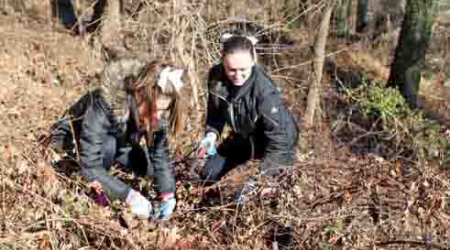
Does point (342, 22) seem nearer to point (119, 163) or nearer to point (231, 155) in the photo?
point (231, 155)

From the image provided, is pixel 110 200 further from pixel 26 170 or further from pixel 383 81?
pixel 383 81

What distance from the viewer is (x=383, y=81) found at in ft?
36.3

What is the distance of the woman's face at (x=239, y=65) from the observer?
3.22m

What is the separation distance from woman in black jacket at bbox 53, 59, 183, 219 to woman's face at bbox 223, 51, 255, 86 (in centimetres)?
38

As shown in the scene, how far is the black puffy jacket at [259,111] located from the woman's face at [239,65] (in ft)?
0.14

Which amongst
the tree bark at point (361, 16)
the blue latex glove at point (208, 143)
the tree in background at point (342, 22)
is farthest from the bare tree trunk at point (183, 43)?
the tree bark at point (361, 16)

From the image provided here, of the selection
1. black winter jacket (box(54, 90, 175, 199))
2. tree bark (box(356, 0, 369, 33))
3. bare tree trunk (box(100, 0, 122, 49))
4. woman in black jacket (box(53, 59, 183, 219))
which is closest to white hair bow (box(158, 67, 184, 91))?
woman in black jacket (box(53, 59, 183, 219))

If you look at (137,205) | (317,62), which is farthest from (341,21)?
(137,205)

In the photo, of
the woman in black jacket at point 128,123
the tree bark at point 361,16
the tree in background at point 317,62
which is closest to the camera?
the woman in black jacket at point 128,123

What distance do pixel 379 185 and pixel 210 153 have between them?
1126 mm

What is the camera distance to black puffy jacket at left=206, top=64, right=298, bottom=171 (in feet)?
10.8

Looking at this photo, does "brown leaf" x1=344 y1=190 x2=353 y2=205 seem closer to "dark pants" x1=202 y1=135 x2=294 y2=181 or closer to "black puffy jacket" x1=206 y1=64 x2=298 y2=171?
"black puffy jacket" x1=206 y1=64 x2=298 y2=171

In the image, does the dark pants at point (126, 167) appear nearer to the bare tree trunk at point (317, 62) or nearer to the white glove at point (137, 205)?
the white glove at point (137, 205)

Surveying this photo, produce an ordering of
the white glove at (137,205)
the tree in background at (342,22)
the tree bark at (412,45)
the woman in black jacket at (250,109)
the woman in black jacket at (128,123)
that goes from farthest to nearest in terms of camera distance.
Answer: the tree in background at (342,22)
the tree bark at (412,45)
the woman in black jacket at (250,109)
the white glove at (137,205)
the woman in black jacket at (128,123)
